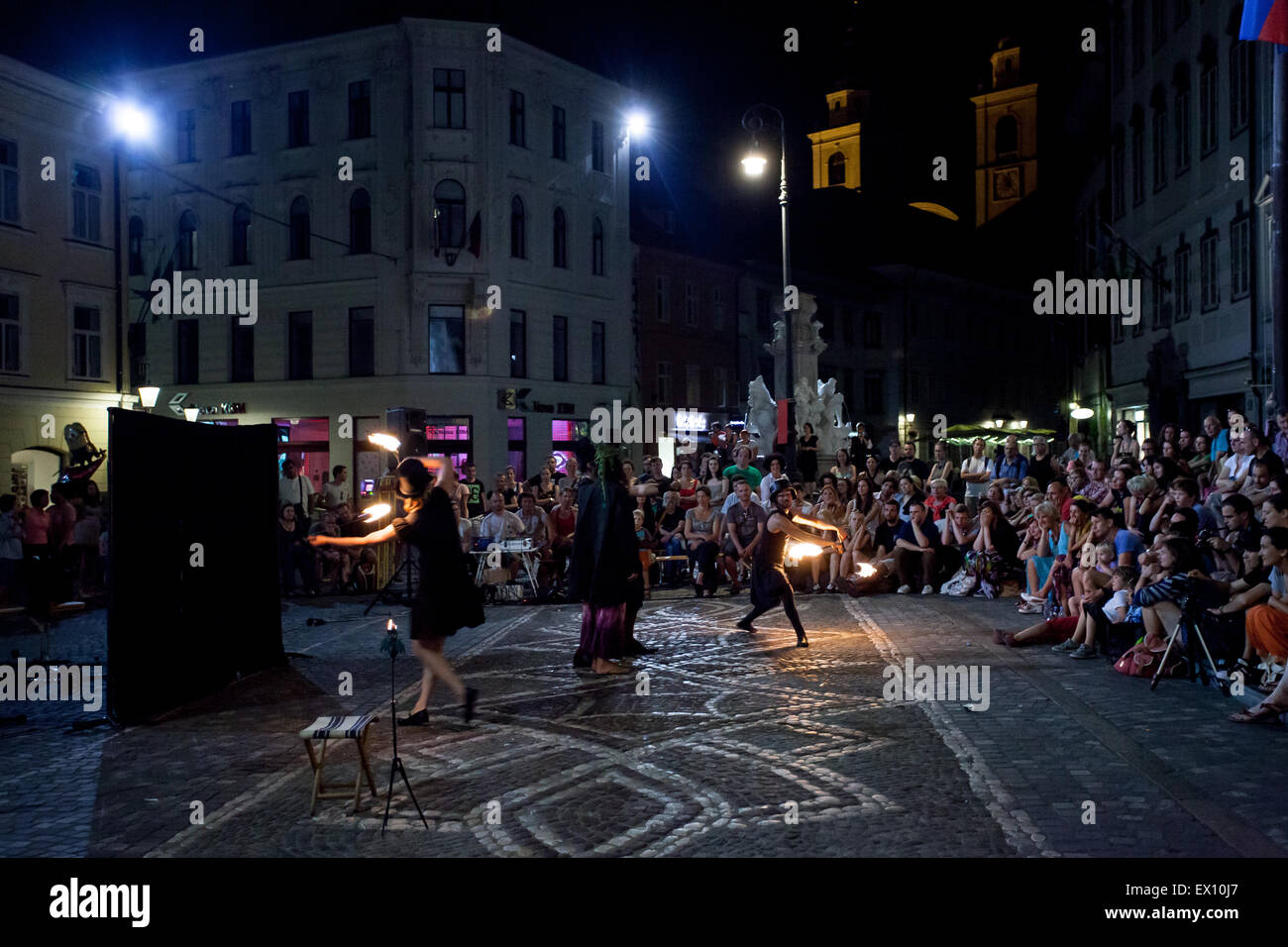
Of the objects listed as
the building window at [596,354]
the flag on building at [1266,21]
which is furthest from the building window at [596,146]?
the flag on building at [1266,21]

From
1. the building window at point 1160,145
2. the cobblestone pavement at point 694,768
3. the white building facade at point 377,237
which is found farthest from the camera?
the white building facade at point 377,237

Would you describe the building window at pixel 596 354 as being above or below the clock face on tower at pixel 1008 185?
below

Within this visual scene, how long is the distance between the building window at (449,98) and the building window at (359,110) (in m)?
2.24

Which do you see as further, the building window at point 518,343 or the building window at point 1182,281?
the building window at point 518,343

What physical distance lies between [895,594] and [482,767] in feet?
40.2

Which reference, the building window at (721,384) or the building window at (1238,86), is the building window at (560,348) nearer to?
the building window at (721,384)

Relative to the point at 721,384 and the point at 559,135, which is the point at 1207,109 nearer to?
the point at 559,135

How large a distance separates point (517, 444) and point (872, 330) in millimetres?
32589

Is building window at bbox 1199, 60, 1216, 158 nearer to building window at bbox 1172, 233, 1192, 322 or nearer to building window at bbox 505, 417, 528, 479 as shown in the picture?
building window at bbox 1172, 233, 1192, 322

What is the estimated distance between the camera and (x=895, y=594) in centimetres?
1909

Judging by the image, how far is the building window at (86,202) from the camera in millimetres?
31781

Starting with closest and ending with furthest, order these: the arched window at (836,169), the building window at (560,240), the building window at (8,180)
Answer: the building window at (8,180) < the building window at (560,240) < the arched window at (836,169)

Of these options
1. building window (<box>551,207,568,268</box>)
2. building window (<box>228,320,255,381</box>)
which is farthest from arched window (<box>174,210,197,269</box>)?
building window (<box>551,207,568,268</box>)
